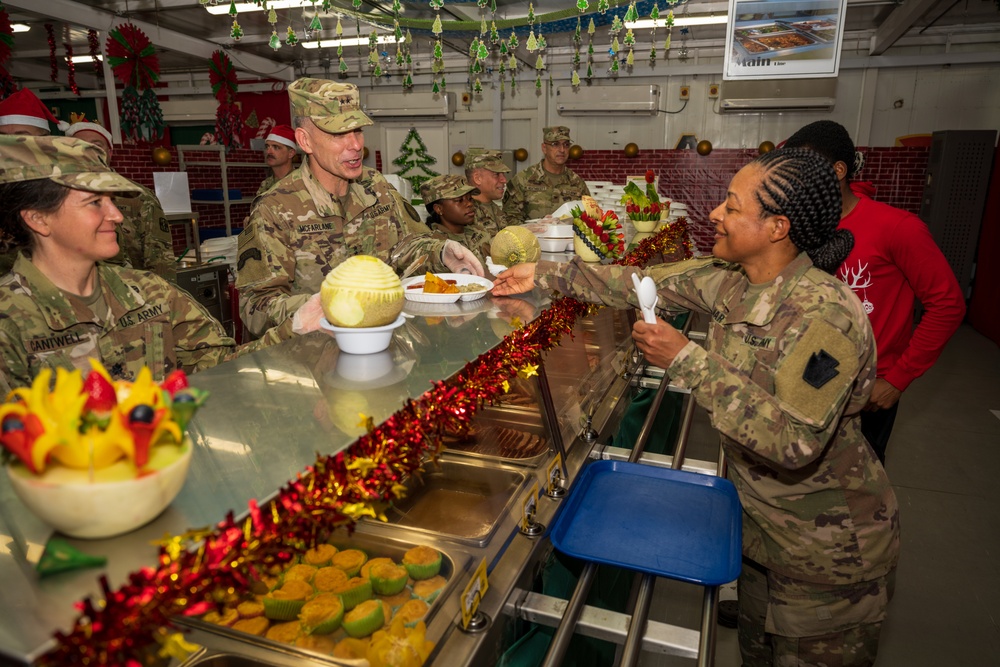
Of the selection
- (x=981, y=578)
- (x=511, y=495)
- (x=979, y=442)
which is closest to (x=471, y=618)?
(x=511, y=495)

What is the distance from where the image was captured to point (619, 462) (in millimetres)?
1904

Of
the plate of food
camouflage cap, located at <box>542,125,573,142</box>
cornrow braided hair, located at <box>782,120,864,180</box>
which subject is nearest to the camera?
the plate of food

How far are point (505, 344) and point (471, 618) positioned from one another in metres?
0.64

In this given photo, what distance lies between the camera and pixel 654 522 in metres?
1.64

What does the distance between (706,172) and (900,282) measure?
883 centimetres

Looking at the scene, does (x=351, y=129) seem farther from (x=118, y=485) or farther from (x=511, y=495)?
(x=118, y=485)

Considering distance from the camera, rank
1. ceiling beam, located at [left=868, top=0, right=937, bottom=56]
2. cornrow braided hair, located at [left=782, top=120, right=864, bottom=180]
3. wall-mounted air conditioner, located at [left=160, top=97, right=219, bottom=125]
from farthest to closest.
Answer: wall-mounted air conditioner, located at [left=160, top=97, right=219, bottom=125] < ceiling beam, located at [left=868, top=0, right=937, bottom=56] < cornrow braided hair, located at [left=782, top=120, right=864, bottom=180]

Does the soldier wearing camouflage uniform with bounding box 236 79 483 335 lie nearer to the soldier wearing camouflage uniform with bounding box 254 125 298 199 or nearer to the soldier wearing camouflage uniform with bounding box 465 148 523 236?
the soldier wearing camouflage uniform with bounding box 465 148 523 236

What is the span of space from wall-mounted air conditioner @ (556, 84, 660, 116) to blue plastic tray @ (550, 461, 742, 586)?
10.4 metres

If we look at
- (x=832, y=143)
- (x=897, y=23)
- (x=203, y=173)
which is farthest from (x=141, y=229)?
(x=897, y=23)

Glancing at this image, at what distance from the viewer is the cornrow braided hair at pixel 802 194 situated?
1543mm

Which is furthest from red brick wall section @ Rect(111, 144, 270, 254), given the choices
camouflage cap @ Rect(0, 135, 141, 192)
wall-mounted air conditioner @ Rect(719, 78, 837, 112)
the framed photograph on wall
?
wall-mounted air conditioner @ Rect(719, 78, 837, 112)

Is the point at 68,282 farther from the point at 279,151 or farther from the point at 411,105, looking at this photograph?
the point at 411,105

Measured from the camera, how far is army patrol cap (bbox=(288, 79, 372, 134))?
225 centimetres
